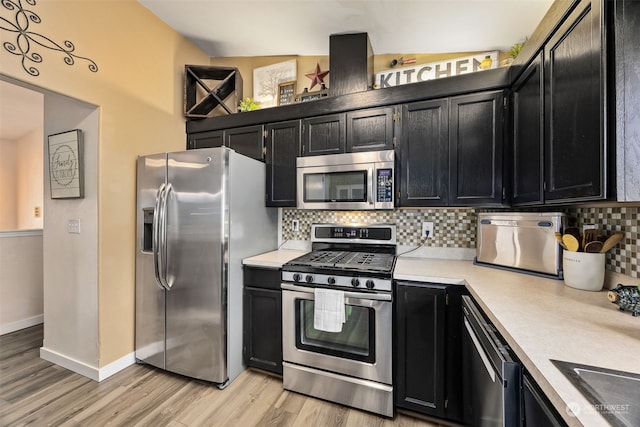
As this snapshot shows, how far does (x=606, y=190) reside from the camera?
881mm

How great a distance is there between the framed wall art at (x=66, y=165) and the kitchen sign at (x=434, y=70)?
251 centimetres

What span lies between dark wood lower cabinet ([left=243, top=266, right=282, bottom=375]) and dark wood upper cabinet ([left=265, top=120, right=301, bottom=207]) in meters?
0.69

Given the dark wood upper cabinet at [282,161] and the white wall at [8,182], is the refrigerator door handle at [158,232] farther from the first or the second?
the white wall at [8,182]

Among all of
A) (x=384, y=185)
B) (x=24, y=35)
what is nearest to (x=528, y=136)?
(x=384, y=185)

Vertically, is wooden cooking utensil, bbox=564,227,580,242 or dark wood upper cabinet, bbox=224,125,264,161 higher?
dark wood upper cabinet, bbox=224,125,264,161

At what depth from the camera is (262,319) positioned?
1979mm

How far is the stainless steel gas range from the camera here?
1609 millimetres

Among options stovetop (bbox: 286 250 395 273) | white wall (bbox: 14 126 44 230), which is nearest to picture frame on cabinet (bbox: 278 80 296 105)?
stovetop (bbox: 286 250 395 273)

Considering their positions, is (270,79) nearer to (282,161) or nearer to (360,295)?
(282,161)

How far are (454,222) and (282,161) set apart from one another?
158 cm

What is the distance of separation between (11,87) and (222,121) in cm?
249

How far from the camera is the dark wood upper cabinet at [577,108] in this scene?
0.90 metres

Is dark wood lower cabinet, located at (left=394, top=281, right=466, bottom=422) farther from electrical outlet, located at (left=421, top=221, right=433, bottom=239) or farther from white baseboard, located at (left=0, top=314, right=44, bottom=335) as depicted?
white baseboard, located at (left=0, top=314, right=44, bottom=335)

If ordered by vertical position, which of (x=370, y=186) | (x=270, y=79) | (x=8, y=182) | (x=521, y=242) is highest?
(x=270, y=79)
